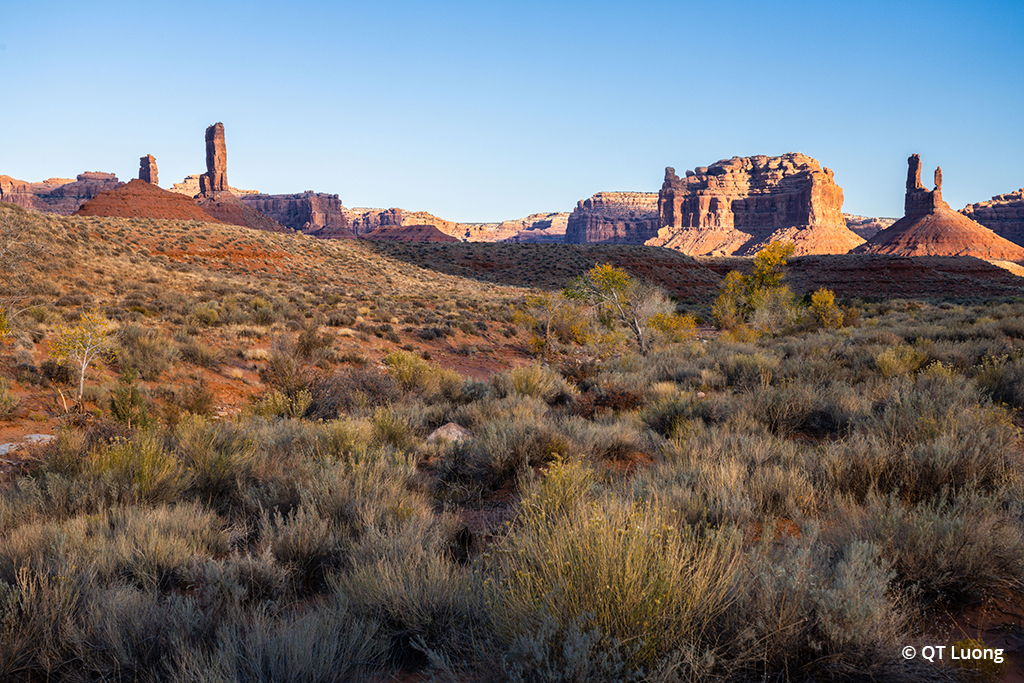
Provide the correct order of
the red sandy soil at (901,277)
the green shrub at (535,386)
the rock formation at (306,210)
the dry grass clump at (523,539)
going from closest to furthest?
the dry grass clump at (523,539) < the green shrub at (535,386) < the red sandy soil at (901,277) < the rock formation at (306,210)

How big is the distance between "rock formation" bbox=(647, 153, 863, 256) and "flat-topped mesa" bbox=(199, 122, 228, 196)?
114m

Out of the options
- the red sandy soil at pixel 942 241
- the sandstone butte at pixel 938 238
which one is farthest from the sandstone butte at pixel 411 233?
the red sandy soil at pixel 942 241

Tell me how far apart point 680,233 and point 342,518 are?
153 meters

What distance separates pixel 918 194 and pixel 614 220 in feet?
287

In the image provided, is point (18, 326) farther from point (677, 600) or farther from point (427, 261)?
point (427, 261)

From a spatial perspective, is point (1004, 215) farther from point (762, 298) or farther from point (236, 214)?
point (236, 214)

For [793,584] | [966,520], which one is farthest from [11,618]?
[966,520]

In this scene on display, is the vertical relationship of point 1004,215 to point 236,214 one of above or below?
above

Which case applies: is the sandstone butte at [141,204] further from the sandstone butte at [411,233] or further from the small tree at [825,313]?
the small tree at [825,313]

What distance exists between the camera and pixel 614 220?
18538cm

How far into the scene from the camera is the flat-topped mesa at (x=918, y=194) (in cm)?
11471

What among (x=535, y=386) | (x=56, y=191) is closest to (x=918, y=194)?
(x=535, y=386)

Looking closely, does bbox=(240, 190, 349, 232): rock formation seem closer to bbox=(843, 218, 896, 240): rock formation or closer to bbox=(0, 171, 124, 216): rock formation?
bbox=(0, 171, 124, 216): rock formation

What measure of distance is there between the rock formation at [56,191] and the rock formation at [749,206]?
151455 mm
